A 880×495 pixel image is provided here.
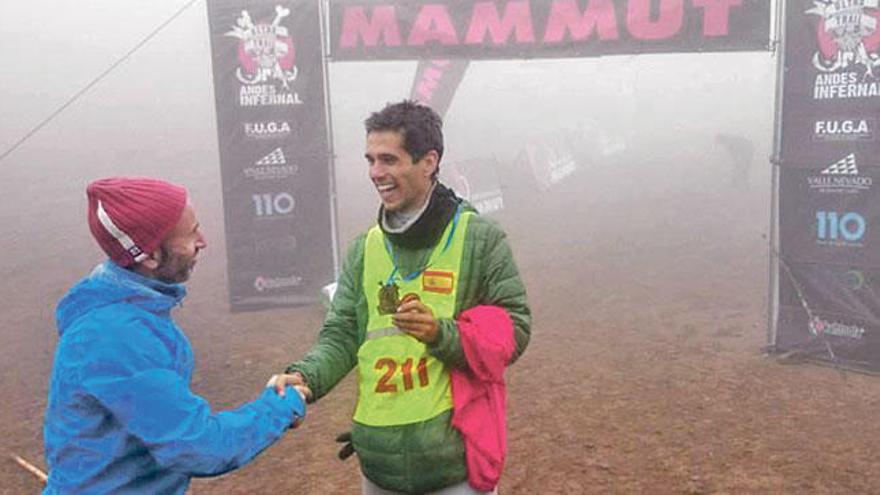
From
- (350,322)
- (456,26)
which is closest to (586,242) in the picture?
(456,26)

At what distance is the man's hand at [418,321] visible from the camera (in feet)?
8.23

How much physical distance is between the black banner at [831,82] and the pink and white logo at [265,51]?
6.08 metres

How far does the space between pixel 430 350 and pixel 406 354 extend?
0.45 ft

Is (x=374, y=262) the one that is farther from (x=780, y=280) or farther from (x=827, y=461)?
(x=780, y=280)

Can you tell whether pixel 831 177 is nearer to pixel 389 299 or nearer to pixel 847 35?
pixel 847 35

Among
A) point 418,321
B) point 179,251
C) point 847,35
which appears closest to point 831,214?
point 847,35

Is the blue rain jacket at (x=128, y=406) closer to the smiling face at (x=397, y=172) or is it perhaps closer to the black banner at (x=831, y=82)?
the smiling face at (x=397, y=172)

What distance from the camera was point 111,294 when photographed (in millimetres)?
2180

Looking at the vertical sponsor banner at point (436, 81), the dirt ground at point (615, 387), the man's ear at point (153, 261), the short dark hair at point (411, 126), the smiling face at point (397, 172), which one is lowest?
the dirt ground at point (615, 387)

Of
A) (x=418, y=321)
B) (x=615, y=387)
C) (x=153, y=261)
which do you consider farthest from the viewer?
(x=615, y=387)

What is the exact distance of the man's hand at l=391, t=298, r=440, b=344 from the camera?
2.51 metres

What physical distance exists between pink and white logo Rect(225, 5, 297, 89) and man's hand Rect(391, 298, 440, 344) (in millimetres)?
8367

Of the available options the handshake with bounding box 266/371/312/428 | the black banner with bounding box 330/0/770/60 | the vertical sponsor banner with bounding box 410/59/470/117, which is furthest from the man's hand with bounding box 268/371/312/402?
the vertical sponsor banner with bounding box 410/59/470/117

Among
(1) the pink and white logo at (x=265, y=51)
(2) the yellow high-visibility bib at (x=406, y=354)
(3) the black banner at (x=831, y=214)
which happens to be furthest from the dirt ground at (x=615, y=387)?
(1) the pink and white logo at (x=265, y=51)
